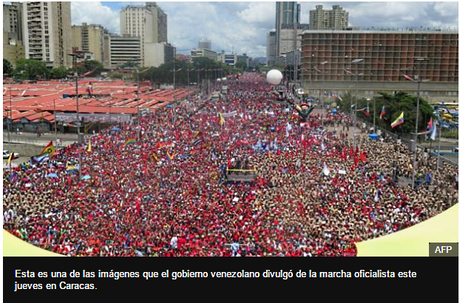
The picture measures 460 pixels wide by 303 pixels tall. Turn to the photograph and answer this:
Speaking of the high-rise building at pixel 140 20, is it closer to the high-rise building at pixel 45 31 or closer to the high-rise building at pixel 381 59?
the high-rise building at pixel 45 31

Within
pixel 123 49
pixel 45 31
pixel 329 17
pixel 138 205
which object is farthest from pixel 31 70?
pixel 138 205

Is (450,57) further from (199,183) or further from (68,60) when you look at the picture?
(68,60)

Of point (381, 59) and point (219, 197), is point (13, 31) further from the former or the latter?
point (219, 197)

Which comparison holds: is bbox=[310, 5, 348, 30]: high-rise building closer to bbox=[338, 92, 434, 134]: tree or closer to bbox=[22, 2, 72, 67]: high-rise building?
bbox=[22, 2, 72, 67]: high-rise building

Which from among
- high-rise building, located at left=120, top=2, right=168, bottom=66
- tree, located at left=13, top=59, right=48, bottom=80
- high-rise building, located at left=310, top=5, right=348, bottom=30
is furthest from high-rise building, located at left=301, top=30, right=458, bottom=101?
high-rise building, located at left=120, top=2, right=168, bottom=66

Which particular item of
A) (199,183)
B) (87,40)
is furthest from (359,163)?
(87,40)

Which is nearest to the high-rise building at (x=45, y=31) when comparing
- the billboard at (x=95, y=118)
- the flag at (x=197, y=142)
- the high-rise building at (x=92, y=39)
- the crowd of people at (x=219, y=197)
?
the high-rise building at (x=92, y=39)
